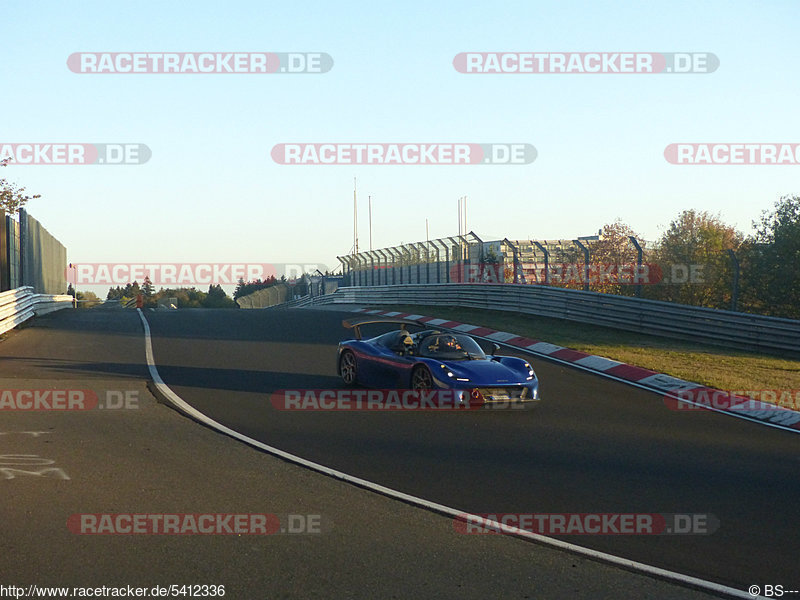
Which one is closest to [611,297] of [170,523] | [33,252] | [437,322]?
[437,322]

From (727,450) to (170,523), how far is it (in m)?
6.06

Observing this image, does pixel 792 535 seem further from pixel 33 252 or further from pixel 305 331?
pixel 33 252

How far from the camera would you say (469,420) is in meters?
10.8

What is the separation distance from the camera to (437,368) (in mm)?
11773

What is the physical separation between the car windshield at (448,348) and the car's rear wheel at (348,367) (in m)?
1.53

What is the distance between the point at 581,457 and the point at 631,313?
45.4 ft

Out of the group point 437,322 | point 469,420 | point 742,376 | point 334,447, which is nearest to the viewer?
point 334,447

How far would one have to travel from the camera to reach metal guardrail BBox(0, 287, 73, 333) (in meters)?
21.6

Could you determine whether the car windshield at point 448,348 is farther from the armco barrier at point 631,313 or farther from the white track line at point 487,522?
the armco barrier at point 631,313

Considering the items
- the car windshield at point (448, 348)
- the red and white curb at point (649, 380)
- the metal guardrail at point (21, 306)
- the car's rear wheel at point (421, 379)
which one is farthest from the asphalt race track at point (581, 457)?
the metal guardrail at point (21, 306)

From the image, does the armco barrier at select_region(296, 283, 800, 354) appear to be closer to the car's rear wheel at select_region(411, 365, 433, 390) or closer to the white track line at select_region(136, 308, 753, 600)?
the car's rear wheel at select_region(411, 365, 433, 390)

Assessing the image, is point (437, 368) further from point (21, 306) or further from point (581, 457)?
point (21, 306)

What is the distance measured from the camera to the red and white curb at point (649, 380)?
37.6ft

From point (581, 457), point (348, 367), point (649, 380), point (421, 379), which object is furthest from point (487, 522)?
point (649, 380)
